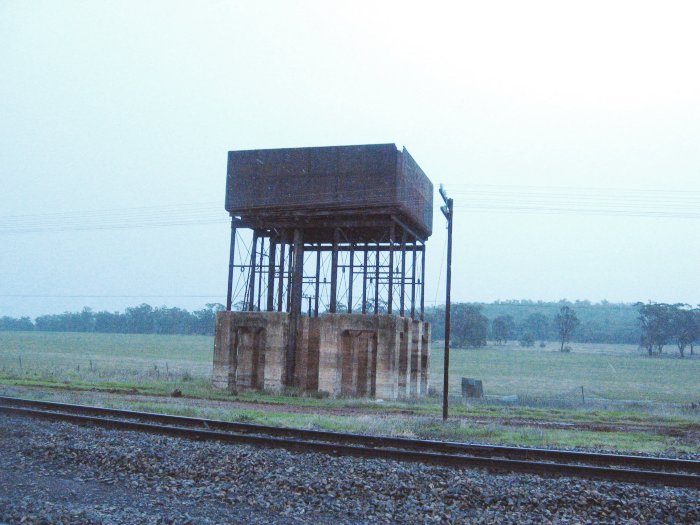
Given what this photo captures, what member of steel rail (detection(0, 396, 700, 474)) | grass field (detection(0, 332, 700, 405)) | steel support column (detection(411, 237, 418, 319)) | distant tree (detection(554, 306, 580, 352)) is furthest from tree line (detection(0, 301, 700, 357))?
steel rail (detection(0, 396, 700, 474))

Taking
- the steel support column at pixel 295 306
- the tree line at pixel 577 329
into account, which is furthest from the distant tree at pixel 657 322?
the steel support column at pixel 295 306

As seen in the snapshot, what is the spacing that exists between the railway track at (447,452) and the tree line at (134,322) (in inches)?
5427

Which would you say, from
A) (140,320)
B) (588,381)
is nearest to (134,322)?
(140,320)

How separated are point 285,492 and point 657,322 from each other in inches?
4718

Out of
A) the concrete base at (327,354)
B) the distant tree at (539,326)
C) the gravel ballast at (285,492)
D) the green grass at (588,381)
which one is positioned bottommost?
the green grass at (588,381)

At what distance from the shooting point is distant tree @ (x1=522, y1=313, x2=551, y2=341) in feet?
540

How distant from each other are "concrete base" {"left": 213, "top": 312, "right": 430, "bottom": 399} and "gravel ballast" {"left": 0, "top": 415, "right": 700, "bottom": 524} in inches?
702

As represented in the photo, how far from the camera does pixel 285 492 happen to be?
10.2 metres

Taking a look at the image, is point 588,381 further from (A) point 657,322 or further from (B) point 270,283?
(A) point 657,322

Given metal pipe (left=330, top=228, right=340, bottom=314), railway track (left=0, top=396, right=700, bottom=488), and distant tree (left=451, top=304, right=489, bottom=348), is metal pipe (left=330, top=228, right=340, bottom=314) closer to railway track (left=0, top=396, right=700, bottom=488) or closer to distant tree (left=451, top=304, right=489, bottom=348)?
railway track (left=0, top=396, right=700, bottom=488)

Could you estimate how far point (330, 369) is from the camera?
30.9 meters

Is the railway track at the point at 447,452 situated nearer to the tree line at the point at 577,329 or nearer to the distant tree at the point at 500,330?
the tree line at the point at 577,329

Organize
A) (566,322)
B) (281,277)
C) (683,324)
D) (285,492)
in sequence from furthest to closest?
1. (566,322)
2. (683,324)
3. (281,277)
4. (285,492)

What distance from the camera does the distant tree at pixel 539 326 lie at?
16462 centimetres
